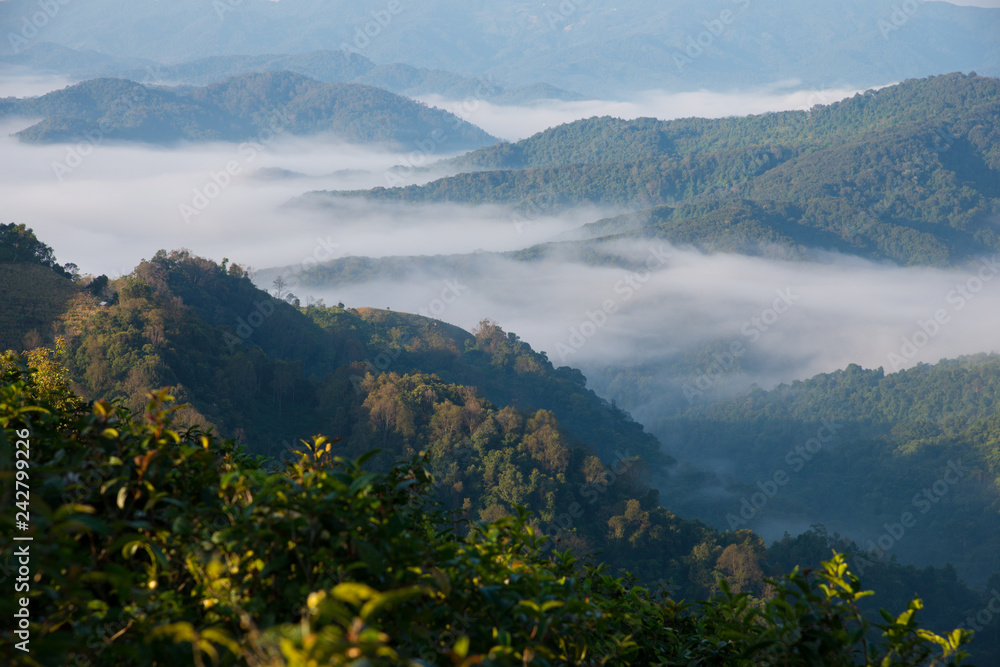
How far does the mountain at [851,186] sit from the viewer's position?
174 meters

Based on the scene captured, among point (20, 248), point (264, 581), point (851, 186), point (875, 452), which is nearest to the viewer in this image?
point (264, 581)

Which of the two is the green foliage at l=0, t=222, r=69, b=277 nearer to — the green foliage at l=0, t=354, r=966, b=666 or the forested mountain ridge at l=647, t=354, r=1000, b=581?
the green foliage at l=0, t=354, r=966, b=666

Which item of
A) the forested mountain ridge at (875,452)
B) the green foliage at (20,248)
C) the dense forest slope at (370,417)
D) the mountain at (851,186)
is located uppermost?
the mountain at (851,186)

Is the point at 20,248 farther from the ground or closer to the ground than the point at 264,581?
farther from the ground

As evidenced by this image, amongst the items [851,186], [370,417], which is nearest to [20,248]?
[370,417]

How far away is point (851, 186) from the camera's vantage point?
176 meters

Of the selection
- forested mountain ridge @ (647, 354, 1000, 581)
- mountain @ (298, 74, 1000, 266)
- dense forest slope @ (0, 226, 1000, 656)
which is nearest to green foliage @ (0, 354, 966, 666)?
dense forest slope @ (0, 226, 1000, 656)

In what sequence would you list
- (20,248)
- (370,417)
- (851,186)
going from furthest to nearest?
(851,186)
(370,417)
(20,248)

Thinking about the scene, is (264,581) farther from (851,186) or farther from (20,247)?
(851,186)

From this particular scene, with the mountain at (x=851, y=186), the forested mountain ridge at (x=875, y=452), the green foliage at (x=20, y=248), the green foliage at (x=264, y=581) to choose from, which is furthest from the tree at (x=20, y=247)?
the mountain at (x=851, y=186)

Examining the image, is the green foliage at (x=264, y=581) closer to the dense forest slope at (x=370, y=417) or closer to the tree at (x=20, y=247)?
the dense forest slope at (x=370, y=417)

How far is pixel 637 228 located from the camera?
176750 mm

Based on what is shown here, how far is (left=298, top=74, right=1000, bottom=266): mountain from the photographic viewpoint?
17412cm

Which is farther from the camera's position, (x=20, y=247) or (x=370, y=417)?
(x=370, y=417)
